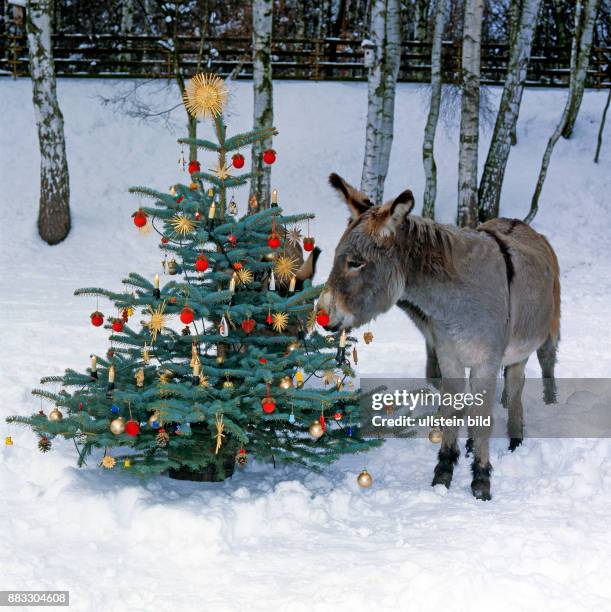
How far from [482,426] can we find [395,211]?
1585 millimetres

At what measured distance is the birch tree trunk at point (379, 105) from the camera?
12836 millimetres

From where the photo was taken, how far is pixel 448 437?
5703 mm

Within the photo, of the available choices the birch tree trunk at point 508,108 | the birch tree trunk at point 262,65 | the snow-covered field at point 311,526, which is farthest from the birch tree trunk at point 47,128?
the birch tree trunk at point 508,108

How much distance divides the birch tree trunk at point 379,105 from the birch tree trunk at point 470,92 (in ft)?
4.08

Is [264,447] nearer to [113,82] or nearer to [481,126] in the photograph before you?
[481,126]

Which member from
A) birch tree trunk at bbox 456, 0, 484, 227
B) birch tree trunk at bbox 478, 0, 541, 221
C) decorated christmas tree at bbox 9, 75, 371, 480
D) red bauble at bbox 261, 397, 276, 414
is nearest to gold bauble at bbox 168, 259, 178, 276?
decorated christmas tree at bbox 9, 75, 371, 480

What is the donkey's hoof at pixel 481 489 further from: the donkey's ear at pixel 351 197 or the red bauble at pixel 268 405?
the donkey's ear at pixel 351 197

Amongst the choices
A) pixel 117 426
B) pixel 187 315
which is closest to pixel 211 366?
pixel 187 315

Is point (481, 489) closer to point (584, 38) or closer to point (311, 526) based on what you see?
point (311, 526)

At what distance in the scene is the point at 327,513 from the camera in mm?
5016

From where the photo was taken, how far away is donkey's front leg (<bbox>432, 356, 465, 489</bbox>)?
557 centimetres

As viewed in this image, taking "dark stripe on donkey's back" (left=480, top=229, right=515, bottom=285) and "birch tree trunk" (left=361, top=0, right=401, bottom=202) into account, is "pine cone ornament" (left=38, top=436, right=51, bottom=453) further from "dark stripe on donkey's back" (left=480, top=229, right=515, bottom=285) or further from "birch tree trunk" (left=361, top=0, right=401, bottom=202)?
"birch tree trunk" (left=361, top=0, right=401, bottom=202)

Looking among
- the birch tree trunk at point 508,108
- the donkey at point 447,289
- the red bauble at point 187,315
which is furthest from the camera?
the birch tree trunk at point 508,108

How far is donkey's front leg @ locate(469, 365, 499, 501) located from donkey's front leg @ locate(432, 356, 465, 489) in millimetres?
192
